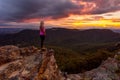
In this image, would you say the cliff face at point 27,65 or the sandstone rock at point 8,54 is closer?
the cliff face at point 27,65

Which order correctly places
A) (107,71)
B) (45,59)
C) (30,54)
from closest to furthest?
(45,59) < (30,54) < (107,71)

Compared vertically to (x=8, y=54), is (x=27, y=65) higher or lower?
lower

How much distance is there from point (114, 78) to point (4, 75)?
2877 cm

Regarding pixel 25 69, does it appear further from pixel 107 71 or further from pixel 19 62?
pixel 107 71

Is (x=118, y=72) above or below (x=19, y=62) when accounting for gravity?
below

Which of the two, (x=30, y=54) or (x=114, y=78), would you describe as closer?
(x=30, y=54)

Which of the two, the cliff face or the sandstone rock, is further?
the sandstone rock

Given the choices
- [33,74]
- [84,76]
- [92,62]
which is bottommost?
[92,62]

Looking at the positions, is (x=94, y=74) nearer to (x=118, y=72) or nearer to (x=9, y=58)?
(x=118, y=72)

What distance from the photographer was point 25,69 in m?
30.4

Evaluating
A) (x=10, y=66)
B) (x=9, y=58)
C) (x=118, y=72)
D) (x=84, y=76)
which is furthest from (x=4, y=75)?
(x=118, y=72)

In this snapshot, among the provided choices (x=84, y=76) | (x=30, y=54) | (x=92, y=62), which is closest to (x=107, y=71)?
(x=84, y=76)

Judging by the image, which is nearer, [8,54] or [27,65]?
[27,65]

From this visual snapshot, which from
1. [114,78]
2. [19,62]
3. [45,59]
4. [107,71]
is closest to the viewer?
[19,62]
